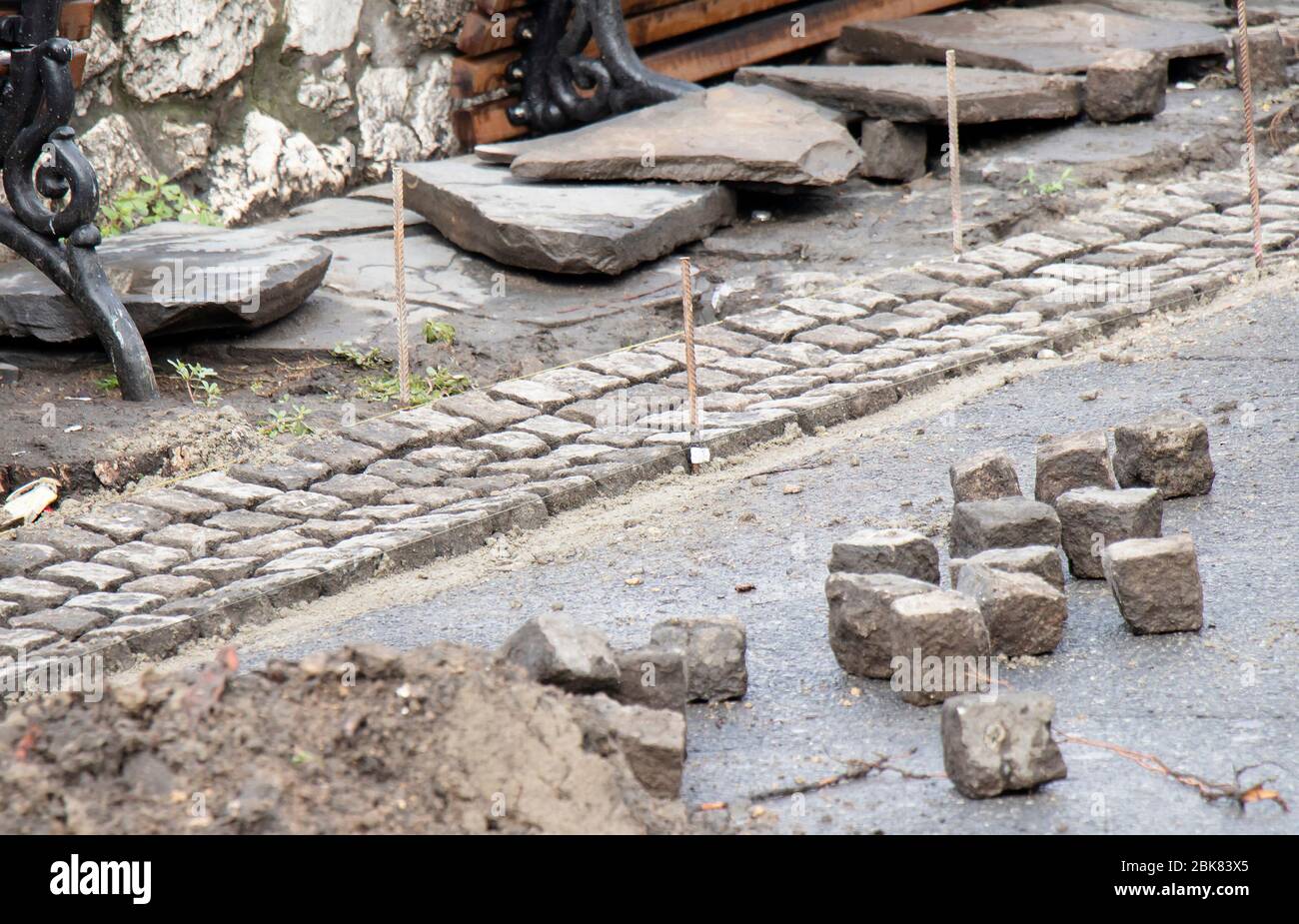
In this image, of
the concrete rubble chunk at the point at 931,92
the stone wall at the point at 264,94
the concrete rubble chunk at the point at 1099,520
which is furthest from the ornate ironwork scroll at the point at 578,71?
the concrete rubble chunk at the point at 1099,520

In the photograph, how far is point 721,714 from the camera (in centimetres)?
364

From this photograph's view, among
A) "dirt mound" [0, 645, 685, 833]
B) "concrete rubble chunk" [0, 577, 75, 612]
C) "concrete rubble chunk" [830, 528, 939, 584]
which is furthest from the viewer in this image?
"concrete rubble chunk" [0, 577, 75, 612]

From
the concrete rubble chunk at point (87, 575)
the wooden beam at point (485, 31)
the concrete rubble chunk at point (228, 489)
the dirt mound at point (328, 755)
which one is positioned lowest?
the concrete rubble chunk at point (87, 575)

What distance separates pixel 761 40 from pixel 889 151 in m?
1.79

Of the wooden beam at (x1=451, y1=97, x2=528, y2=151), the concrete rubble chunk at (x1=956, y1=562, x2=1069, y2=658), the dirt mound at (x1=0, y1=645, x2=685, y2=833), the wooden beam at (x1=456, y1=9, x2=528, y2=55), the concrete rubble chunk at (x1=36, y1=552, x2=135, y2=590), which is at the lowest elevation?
the concrete rubble chunk at (x1=36, y1=552, x2=135, y2=590)

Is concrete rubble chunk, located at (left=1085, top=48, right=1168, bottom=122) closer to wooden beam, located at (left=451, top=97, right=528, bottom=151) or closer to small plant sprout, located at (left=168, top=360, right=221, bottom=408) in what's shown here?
wooden beam, located at (left=451, top=97, right=528, bottom=151)

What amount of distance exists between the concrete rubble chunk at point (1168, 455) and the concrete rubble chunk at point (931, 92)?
4.04 m

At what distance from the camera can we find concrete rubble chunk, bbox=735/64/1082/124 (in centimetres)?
850

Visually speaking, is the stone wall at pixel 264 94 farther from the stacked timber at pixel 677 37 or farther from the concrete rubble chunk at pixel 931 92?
the concrete rubble chunk at pixel 931 92

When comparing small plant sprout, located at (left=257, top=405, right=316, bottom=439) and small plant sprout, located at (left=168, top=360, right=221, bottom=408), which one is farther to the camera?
small plant sprout, located at (left=168, top=360, right=221, bottom=408)

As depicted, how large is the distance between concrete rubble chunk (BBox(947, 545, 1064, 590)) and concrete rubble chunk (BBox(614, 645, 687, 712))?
852mm

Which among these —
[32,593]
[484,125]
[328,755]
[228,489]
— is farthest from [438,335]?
[328,755]

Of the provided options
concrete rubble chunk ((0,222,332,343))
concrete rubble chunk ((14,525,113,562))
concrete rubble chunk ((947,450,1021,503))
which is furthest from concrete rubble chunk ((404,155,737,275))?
concrete rubble chunk ((947,450,1021,503))

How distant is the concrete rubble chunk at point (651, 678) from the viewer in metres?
3.42
